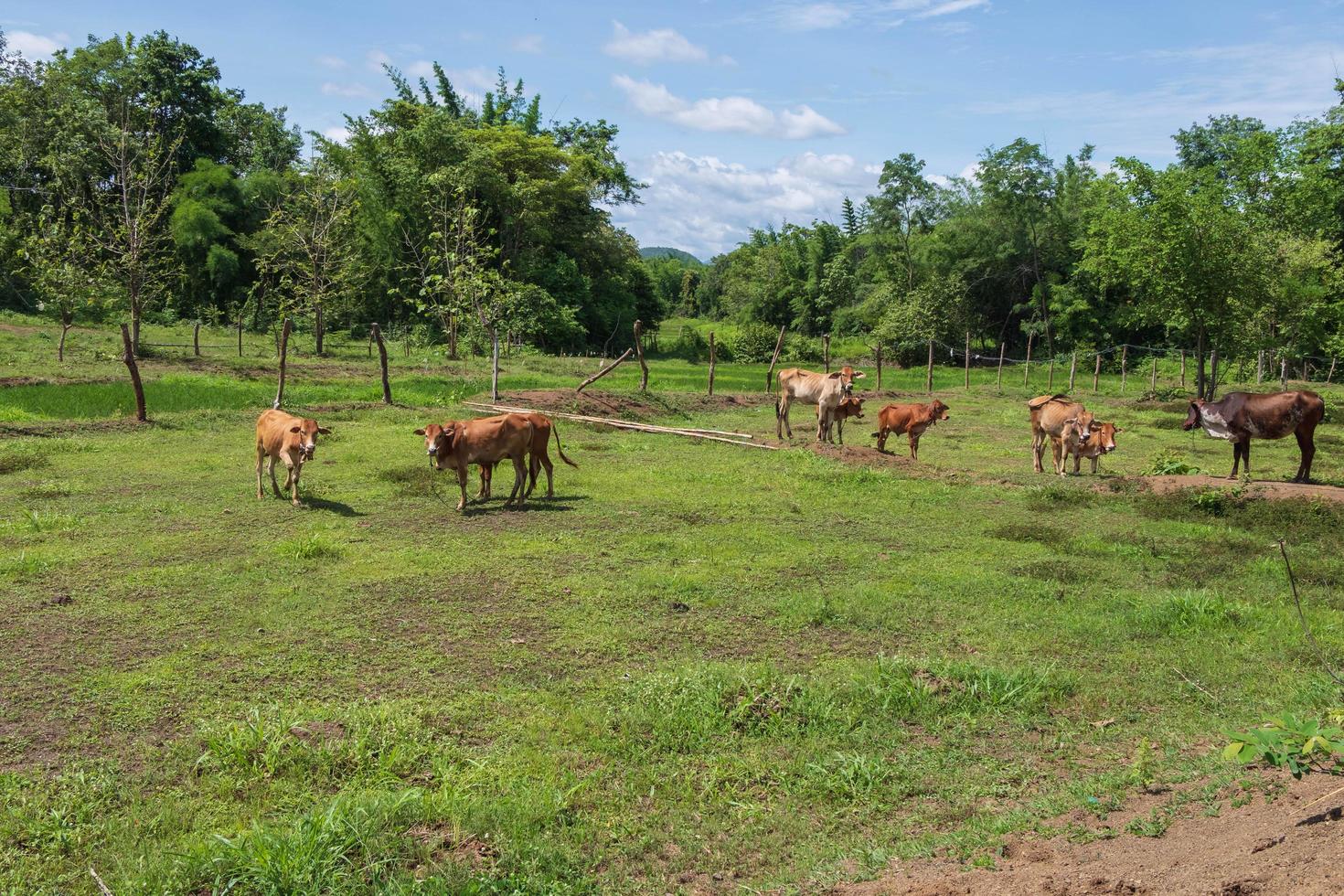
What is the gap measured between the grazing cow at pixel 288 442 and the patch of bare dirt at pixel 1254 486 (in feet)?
→ 40.7

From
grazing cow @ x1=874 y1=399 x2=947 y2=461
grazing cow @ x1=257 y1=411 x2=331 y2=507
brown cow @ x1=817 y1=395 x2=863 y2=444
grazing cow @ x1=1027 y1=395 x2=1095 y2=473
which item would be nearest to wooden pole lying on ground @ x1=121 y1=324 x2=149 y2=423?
grazing cow @ x1=257 y1=411 x2=331 y2=507

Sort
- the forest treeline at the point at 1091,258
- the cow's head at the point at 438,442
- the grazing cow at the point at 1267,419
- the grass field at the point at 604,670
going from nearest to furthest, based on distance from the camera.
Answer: the grass field at the point at 604,670 → the cow's head at the point at 438,442 → the grazing cow at the point at 1267,419 → the forest treeline at the point at 1091,258

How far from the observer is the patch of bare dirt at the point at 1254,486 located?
534 inches

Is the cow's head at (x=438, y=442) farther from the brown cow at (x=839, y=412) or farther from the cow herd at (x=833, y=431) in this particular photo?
the brown cow at (x=839, y=412)

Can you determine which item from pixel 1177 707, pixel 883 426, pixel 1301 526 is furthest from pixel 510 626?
pixel 883 426

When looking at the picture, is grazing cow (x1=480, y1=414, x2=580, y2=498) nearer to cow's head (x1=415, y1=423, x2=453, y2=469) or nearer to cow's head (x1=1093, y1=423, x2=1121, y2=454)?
cow's head (x1=415, y1=423, x2=453, y2=469)

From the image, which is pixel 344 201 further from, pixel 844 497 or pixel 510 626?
pixel 510 626

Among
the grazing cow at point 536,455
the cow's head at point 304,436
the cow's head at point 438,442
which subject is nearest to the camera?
the cow's head at point 304,436

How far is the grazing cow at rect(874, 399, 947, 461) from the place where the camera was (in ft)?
60.4

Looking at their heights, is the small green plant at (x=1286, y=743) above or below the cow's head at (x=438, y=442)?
below

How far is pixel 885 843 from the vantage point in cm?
514

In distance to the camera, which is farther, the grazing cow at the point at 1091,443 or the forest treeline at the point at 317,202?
the forest treeline at the point at 317,202

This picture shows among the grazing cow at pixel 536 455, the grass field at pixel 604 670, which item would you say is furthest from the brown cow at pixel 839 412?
the grazing cow at pixel 536 455

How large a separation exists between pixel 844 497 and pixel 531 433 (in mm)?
4761
